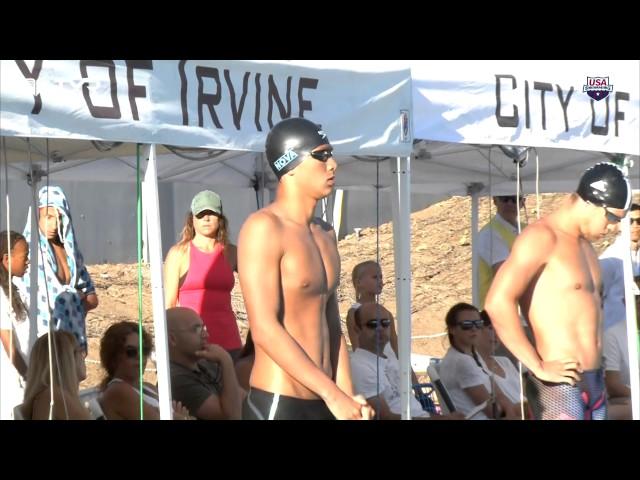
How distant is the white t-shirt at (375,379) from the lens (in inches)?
271

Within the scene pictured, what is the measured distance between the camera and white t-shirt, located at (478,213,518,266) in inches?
337

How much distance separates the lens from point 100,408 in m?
5.93

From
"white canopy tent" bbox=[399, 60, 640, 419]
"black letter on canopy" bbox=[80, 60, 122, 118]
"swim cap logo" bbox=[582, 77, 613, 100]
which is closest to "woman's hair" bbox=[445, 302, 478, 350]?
"white canopy tent" bbox=[399, 60, 640, 419]

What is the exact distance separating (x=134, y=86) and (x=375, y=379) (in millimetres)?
2504

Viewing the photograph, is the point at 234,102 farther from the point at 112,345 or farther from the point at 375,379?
the point at 375,379

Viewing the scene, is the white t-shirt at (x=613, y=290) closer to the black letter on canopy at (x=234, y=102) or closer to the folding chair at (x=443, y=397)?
the folding chair at (x=443, y=397)

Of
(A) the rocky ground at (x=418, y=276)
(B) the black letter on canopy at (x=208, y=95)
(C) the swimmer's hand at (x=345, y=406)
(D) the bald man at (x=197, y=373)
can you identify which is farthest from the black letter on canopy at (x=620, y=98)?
(A) the rocky ground at (x=418, y=276)

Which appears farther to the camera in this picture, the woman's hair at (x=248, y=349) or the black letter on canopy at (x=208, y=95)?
the woman's hair at (x=248, y=349)

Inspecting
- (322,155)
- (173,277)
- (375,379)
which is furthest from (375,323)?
(322,155)

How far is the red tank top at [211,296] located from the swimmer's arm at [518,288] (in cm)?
225

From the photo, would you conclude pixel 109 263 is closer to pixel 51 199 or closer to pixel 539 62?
pixel 51 199

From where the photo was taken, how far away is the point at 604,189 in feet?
18.5

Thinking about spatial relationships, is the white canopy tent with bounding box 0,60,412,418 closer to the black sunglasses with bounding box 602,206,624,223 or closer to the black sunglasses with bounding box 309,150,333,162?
the black sunglasses with bounding box 309,150,333,162
